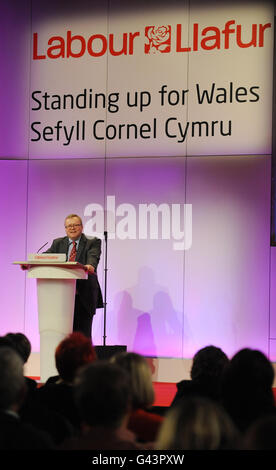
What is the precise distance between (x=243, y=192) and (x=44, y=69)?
293cm

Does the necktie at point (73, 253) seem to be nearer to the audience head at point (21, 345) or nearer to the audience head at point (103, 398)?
the audience head at point (21, 345)

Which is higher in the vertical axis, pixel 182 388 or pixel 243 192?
pixel 243 192

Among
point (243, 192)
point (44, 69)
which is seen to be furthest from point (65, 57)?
point (243, 192)

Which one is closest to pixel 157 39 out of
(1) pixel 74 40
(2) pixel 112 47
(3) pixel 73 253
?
(2) pixel 112 47

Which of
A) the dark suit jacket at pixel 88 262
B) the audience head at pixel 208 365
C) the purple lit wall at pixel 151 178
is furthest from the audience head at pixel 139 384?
the purple lit wall at pixel 151 178

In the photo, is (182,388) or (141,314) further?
(141,314)

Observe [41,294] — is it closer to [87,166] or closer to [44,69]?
[87,166]

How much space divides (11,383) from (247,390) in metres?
0.98

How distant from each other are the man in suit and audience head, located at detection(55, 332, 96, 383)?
8.47ft

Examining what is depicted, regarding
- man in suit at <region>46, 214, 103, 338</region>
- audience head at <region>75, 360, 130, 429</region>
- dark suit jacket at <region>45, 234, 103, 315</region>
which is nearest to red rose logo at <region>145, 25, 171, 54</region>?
man in suit at <region>46, 214, 103, 338</region>

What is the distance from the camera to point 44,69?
7.54 meters

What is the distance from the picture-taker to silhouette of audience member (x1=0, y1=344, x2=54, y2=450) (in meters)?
1.84

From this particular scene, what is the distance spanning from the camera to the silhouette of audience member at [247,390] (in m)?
2.44
